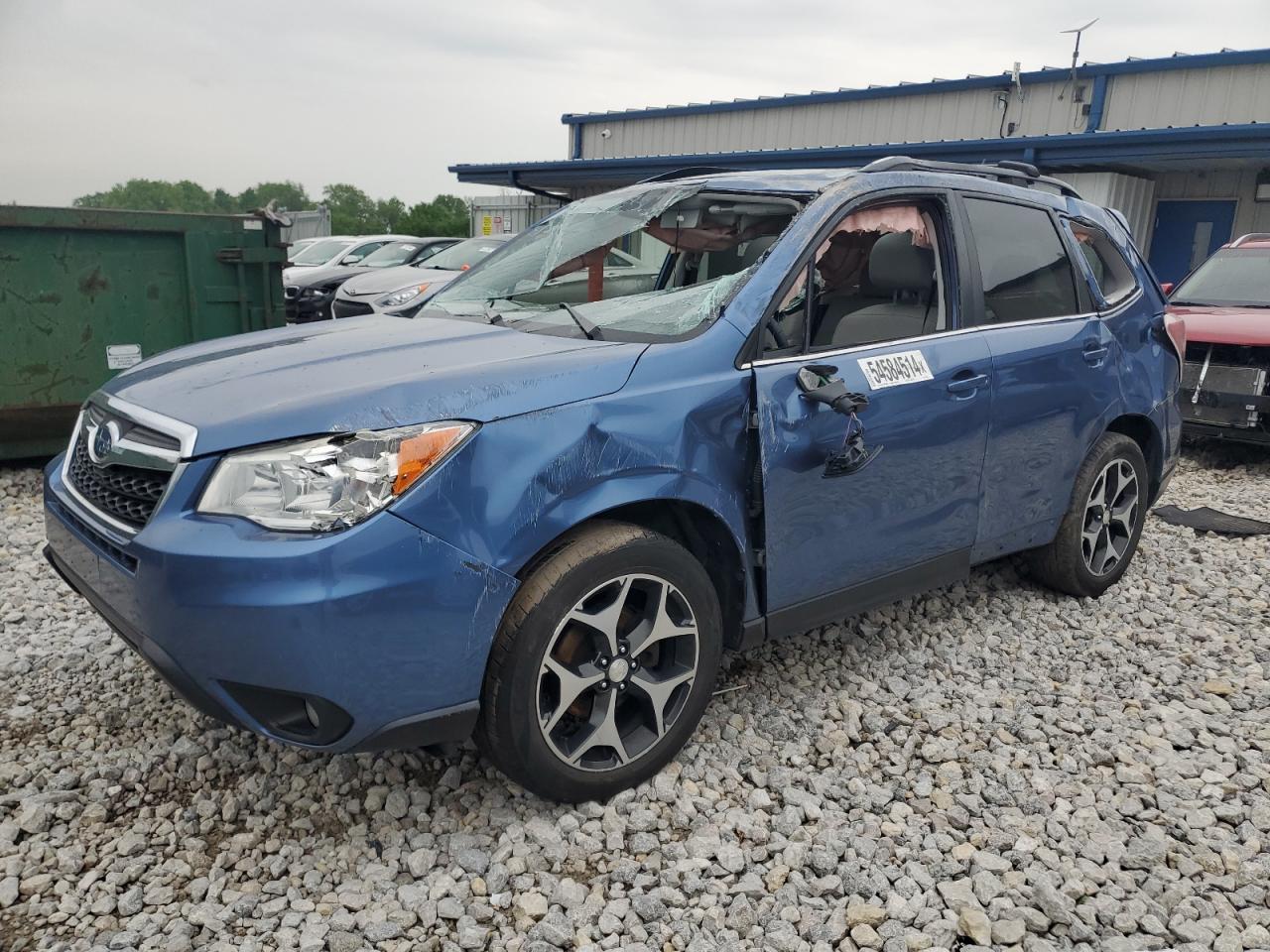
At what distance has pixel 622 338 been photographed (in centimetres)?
294

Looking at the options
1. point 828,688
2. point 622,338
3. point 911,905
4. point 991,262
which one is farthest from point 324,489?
point 991,262

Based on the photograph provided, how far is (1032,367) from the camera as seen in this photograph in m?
3.82

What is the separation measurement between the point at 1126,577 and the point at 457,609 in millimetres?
3873

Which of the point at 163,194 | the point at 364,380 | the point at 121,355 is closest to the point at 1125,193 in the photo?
the point at 121,355

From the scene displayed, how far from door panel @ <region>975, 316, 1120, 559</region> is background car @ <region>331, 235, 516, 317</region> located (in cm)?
648

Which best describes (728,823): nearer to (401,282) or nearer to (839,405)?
(839,405)

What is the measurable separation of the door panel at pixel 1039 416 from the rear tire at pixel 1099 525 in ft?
0.37

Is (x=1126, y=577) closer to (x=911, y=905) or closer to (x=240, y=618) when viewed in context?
(x=911, y=905)

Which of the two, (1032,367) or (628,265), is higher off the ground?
(628,265)

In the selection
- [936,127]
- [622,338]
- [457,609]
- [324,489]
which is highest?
[936,127]

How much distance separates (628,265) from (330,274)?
37.7ft

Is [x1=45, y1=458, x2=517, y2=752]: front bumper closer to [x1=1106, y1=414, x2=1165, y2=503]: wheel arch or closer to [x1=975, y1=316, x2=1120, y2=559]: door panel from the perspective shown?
[x1=975, y1=316, x2=1120, y2=559]: door panel

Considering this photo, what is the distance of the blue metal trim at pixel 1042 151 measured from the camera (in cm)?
1145

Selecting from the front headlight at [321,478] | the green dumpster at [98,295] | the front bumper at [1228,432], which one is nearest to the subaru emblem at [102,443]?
the front headlight at [321,478]
